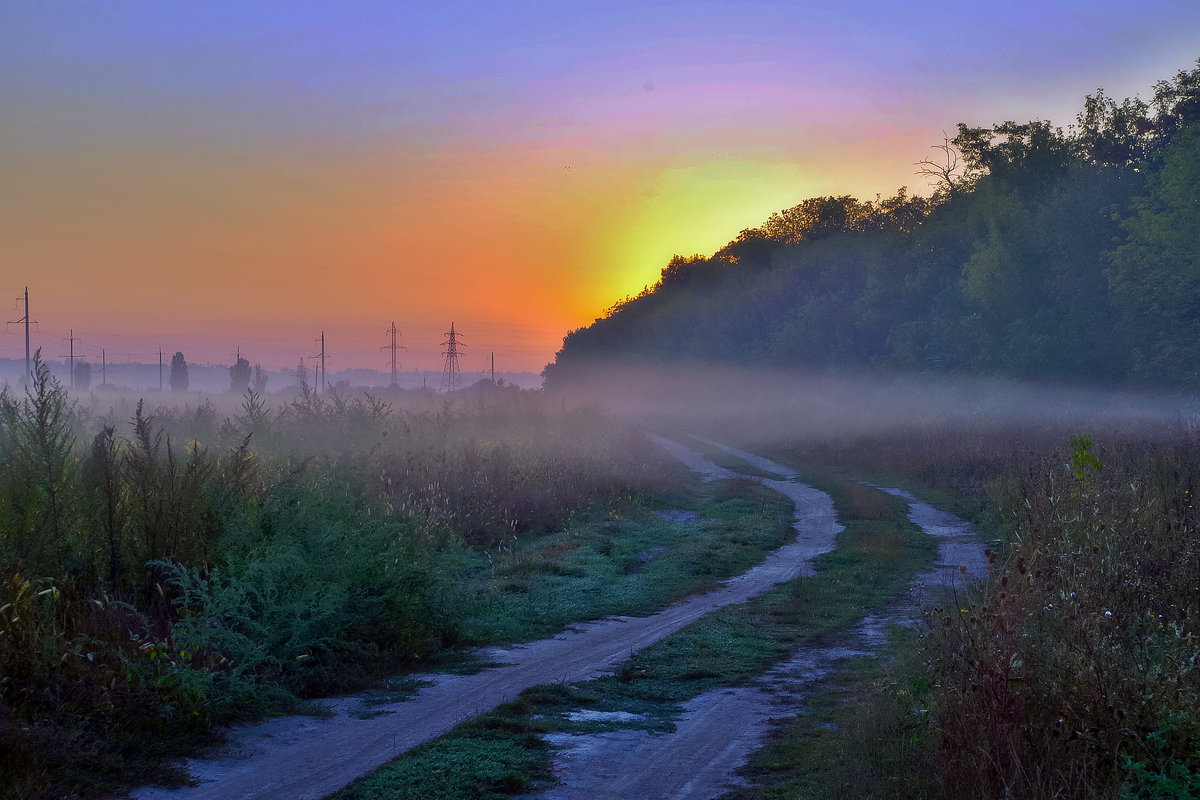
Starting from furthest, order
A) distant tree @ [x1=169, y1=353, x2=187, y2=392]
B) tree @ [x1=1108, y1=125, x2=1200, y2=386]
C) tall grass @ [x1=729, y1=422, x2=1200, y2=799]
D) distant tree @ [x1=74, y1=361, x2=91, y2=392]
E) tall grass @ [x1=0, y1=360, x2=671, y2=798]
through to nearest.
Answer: distant tree @ [x1=169, y1=353, x2=187, y2=392] → distant tree @ [x1=74, y1=361, x2=91, y2=392] → tree @ [x1=1108, y1=125, x2=1200, y2=386] → tall grass @ [x1=0, y1=360, x2=671, y2=798] → tall grass @ [x1=729, y1=422, x2=1200, y2=799]

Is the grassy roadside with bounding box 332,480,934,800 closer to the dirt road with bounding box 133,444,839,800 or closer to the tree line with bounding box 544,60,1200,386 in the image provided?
the dirt road with bounding box 133,444,839,800

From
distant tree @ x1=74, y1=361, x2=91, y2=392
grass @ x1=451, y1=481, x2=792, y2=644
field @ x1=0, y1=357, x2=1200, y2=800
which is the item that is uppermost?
distant tree @ x1=74, y1=361, x2=91, y2=392

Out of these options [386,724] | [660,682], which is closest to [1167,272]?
[660,682]

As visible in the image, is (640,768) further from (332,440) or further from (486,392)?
(486,392)

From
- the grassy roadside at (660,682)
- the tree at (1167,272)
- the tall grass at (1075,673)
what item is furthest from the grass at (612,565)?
the tree at (1167,272)

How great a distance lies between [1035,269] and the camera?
143ft

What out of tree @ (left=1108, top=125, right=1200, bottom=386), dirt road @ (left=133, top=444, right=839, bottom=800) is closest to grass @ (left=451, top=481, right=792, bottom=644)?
dirt road @ (left=133, top=444, right=839, bottom=800)

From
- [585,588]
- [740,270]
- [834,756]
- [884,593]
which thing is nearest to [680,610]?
[585,588]

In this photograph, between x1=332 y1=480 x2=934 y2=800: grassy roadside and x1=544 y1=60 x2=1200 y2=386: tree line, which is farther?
x1=544 y1=60 x2=1200 y2=386: tree line

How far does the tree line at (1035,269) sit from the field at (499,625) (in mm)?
24420

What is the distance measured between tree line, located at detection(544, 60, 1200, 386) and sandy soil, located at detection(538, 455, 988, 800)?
3261cm

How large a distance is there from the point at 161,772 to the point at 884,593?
9797 mm

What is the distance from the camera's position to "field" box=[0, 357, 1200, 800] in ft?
17.3

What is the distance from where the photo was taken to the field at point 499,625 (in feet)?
17.3
